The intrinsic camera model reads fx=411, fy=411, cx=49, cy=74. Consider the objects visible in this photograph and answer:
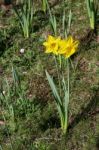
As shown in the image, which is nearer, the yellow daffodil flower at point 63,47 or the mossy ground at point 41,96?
the yellow daffodil flower at point 63,47

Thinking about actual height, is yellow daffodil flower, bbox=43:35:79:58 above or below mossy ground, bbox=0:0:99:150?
above

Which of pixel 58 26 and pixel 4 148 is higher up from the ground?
pixel 58 26

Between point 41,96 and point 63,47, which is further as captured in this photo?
point 41,96

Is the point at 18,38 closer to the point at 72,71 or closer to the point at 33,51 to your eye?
the point at 33,51

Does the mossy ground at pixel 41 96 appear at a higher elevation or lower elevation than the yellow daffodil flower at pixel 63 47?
lower

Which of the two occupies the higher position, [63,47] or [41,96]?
[63,47]

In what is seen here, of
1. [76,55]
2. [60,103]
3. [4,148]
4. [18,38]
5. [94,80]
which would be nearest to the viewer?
[60,103]

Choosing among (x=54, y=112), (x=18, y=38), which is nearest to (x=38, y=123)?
(x=54, y=112)

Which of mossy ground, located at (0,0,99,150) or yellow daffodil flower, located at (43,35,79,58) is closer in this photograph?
yellow daffodil flower, located at (43,35,79,58)
